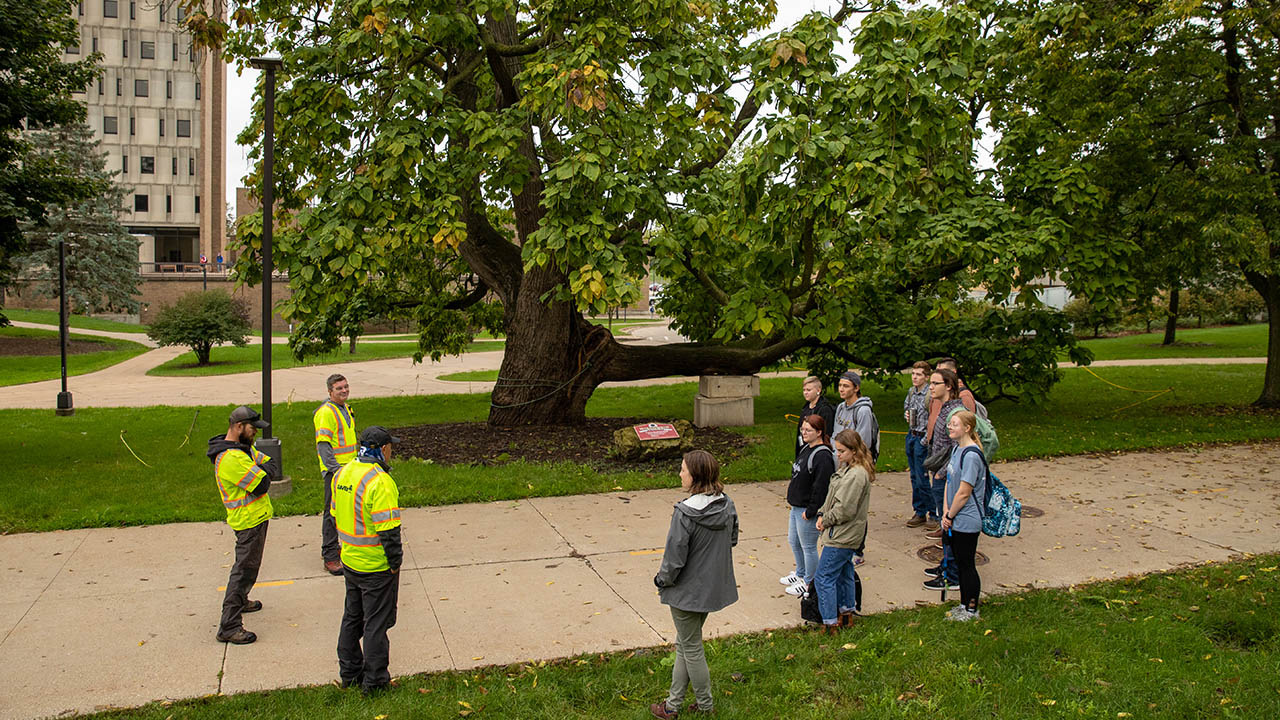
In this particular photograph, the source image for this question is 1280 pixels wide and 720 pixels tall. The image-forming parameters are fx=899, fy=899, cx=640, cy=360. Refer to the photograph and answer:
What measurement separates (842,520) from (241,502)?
397 centimetres

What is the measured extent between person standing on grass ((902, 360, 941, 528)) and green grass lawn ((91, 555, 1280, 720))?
2.15m

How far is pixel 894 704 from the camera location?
4.89 meters

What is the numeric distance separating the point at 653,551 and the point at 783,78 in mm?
5544

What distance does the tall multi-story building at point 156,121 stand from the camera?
6431 centimetres

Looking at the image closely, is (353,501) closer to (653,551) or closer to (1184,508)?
(653,551)

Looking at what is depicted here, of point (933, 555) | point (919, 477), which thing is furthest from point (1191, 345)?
point (933, 555)

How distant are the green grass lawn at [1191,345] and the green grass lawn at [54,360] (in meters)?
31.8

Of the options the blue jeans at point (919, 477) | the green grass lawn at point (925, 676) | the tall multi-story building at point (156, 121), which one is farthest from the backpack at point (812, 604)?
the tall multi-story building at point (156, 121)

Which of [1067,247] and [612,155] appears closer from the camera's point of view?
[612,155]

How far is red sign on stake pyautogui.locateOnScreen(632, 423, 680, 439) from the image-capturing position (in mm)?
11320

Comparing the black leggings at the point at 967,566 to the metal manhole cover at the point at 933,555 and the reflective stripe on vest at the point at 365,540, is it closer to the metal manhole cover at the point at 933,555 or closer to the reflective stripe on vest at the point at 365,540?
the metal manhole cover at the point at 933,555

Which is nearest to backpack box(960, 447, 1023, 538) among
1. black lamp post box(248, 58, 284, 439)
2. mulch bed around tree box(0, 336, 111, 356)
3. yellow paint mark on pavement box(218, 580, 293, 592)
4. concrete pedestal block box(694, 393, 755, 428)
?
yellow paint mark on pavement box(218, 580, 293, 592)

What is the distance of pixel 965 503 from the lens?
19.7ft

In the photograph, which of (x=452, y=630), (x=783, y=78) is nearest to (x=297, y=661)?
(x=452, y=630)
